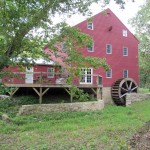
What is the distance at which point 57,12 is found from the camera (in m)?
8.33

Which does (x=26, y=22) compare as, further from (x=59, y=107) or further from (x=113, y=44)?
(x=113, y=44)

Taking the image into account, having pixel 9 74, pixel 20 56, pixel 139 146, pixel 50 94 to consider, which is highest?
pixel 20 56

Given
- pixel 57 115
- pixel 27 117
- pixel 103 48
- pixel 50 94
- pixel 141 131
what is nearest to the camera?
pixel 141 131

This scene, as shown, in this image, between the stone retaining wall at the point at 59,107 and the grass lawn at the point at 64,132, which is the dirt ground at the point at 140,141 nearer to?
the grass lawn at the point at 64,132

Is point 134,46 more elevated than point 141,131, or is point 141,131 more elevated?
point 134,46

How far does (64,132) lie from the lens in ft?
33.9

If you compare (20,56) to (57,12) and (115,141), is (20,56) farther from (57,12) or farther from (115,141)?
(115,141)

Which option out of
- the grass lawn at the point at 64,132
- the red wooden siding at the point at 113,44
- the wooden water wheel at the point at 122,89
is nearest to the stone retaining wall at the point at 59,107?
the grass lawn at the point at 64,132

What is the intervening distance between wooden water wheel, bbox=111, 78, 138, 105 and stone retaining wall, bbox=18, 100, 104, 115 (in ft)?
15.0

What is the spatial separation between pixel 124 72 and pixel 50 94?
9.37m

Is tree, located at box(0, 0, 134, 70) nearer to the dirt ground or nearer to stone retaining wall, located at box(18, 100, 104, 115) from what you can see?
the dirt ground

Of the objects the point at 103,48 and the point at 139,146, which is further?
the point at 103,48

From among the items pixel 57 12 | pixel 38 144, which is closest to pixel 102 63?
pixel 57 12

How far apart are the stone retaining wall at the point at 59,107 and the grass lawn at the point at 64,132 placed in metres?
0.61
